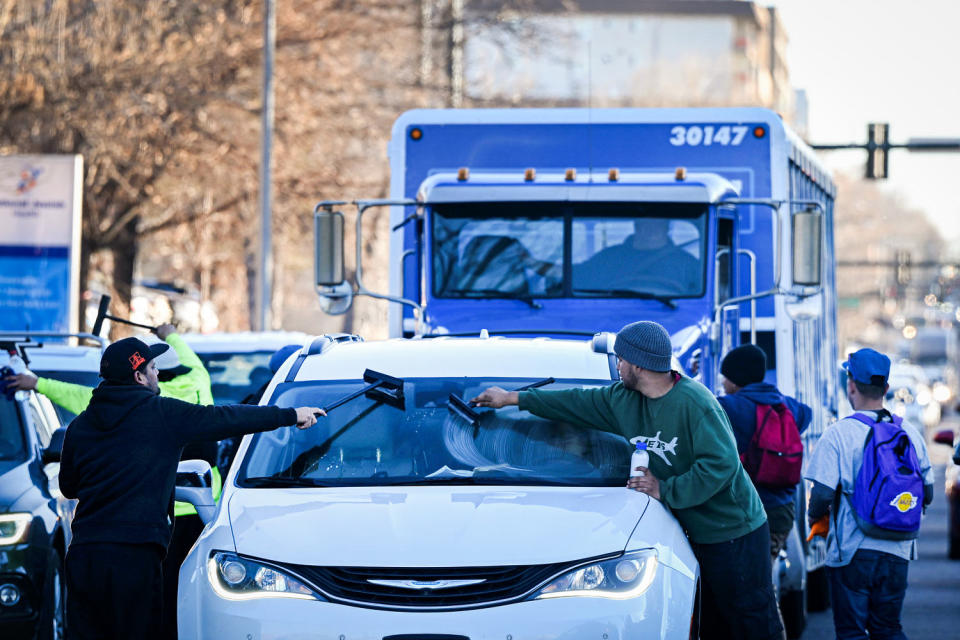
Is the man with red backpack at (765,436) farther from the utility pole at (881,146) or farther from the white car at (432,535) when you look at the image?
the utility pole at (881,146)

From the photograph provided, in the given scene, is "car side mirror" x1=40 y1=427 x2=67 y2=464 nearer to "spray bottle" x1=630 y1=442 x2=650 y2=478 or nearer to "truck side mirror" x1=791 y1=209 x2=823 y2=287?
"spray bottle" x1=630 y1=442 x2=650 y2=478

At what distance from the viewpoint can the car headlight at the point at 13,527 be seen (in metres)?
8.41

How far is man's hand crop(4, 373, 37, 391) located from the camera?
27.6 feet

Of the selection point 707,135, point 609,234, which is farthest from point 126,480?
point 707,135

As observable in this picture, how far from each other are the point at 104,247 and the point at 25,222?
576 cm

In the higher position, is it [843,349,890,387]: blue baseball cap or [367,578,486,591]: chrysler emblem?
[843,349,890,387]: blue baseball cap

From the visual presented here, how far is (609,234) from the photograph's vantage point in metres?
11.3

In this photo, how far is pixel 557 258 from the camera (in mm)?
11320

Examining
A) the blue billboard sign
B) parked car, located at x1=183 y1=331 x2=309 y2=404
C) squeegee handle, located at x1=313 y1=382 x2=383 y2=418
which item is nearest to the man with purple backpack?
squeegee handle, located at x1=313 y1=382 x2=383 y2=418

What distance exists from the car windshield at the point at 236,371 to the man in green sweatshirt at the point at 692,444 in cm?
712

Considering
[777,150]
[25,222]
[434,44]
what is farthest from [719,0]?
[777,150]

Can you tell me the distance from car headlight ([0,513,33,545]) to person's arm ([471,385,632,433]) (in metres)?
2.73

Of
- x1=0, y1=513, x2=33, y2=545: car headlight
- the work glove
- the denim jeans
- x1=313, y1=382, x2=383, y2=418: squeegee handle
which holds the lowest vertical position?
the denim jeans

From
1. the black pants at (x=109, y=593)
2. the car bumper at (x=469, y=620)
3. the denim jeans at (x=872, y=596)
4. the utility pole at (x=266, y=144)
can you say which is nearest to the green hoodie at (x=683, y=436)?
the car bumper at (x=469, y=620)
